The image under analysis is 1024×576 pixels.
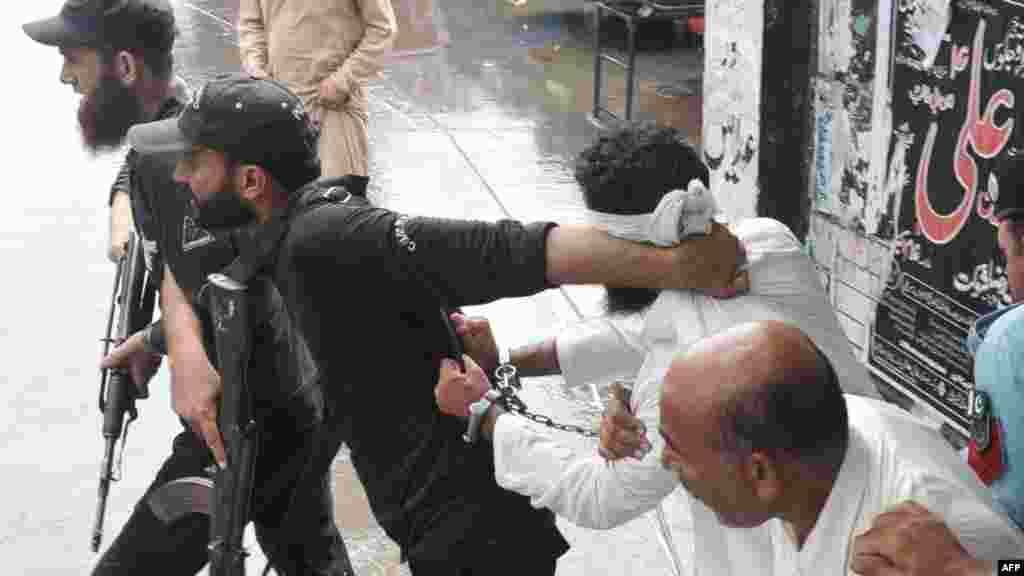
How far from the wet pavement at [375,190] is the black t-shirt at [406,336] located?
327mm

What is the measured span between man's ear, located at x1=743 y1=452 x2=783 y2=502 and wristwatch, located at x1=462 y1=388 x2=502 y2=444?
91 centimetres

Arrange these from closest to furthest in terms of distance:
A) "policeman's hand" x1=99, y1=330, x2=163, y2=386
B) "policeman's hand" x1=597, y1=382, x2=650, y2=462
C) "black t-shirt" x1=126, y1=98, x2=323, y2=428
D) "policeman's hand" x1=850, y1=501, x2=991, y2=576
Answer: "policeman's hand" x1=850, y1=501, x2=991, y2=576 < "policeman's hand" x1=597, y1=382, x2=650, y2=462 < "black t-shirt" x1=126, y1=98, x2=323, y2=428 < "policeman's hand" x1=99, y1=330, x2=163, y2=386

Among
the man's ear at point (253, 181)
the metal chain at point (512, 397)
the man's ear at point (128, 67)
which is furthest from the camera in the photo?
the man's ear at point (128, 67)

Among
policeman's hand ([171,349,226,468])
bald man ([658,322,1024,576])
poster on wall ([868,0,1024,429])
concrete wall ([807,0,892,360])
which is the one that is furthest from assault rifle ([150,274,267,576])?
concrete wall ([807,0,892,360])

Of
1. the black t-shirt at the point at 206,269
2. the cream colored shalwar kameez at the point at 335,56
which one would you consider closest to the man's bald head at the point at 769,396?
the black t-shirt at the point at 206,269

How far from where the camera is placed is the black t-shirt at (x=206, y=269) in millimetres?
3736

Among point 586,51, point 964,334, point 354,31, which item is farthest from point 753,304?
point 586,51

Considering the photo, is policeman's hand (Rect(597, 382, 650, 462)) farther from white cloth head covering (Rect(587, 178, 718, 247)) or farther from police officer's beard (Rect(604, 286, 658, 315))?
white cloth head covering (Rect(587, 178, 718, 247))

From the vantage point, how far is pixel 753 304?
2801 mm

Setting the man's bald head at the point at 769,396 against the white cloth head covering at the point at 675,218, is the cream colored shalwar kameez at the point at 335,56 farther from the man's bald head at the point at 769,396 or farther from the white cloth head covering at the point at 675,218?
the man's bald head at the point at 769,396

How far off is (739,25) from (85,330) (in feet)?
11.7

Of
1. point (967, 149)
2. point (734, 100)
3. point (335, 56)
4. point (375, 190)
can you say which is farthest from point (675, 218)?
point (375, 190)

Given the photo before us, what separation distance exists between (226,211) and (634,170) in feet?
3.34

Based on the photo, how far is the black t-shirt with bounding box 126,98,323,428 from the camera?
3736 mm
